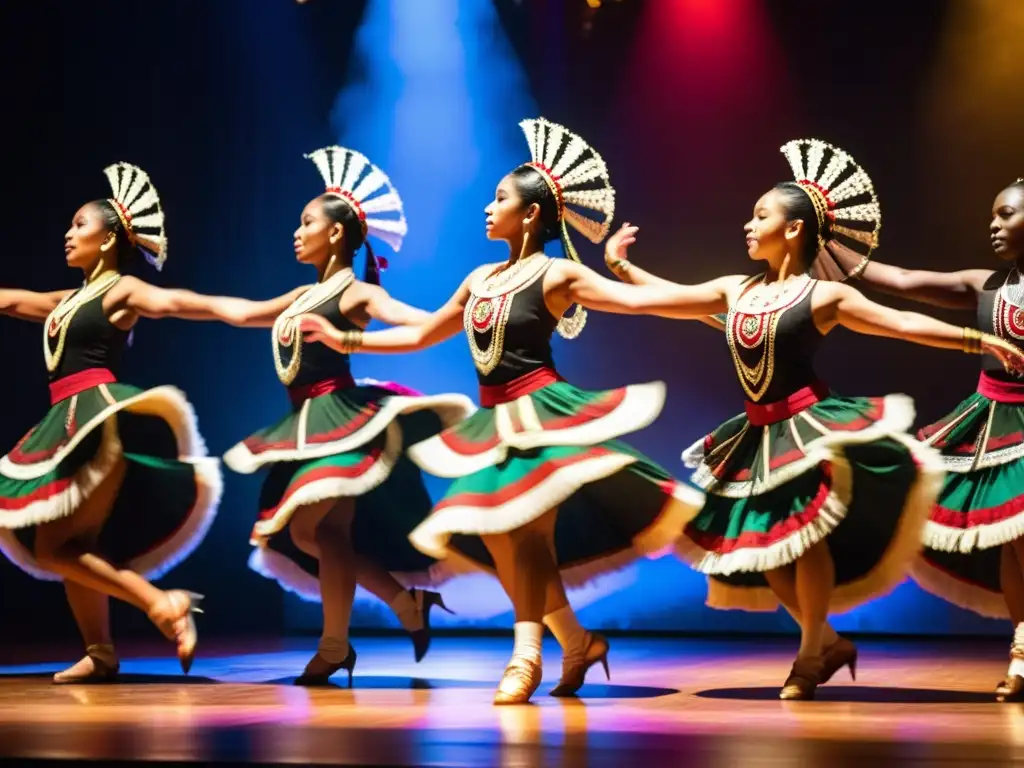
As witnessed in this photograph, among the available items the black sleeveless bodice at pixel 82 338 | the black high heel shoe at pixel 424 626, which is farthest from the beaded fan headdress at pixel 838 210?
the black sleeveless bodice at pixel 82 338

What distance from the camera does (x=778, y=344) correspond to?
3.84 m

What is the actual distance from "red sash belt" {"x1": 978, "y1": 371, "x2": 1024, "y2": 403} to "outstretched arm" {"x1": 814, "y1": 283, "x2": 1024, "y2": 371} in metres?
0.16

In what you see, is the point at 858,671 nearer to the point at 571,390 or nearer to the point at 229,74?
the point at 571,390

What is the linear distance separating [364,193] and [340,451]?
98cm

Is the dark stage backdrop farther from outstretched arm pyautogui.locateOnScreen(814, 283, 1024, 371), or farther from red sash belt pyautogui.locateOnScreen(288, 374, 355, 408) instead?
outstretched arm pyautogui.locateOnScreen(814, 283, 1024, 371)

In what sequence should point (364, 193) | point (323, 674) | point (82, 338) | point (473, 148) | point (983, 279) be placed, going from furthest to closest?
point (473, 148)
point (364, 193)
point (82, 338)
point (323, 674)
point (983, 279)

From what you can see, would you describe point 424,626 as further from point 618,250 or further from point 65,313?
point 65,313

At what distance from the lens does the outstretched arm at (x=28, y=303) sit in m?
4.84

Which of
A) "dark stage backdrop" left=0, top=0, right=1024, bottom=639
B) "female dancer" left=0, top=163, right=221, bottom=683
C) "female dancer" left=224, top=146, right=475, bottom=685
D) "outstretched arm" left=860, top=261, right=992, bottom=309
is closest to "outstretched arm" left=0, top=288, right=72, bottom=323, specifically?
"female dancer" left=0, top=163, right=221, bottom=683

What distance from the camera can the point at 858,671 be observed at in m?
4.55

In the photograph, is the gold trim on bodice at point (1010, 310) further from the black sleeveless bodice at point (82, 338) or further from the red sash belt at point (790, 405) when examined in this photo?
the black sleeveless bodice at point (82, 338)

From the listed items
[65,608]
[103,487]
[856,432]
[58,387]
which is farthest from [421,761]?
[65,608]

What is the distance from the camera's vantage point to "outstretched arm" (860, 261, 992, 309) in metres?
4.18

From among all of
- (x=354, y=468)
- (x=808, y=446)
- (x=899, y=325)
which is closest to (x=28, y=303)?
(x=354, y=468)
